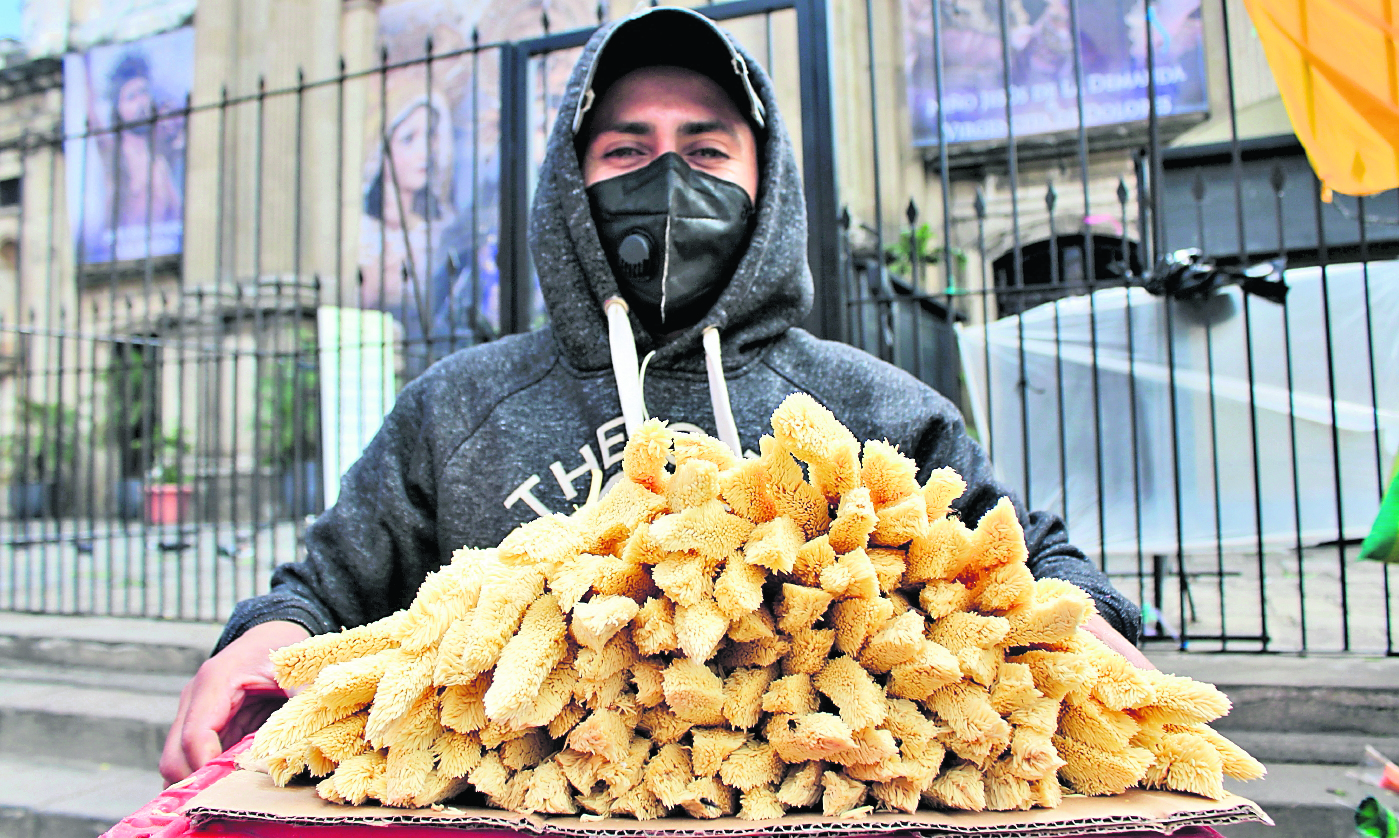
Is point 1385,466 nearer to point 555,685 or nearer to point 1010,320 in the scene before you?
point 1010,320

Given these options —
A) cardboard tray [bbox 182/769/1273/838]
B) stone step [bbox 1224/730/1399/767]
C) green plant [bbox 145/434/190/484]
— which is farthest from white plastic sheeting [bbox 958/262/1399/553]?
green plant [bbox 145/434/190/484]

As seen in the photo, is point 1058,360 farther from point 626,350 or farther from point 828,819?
point 828,819

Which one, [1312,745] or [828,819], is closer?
[828,819]

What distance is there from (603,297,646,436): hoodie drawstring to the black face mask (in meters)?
0.07

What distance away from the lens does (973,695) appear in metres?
0.65

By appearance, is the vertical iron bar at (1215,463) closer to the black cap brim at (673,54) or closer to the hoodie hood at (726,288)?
the hoodie hood at (726,288)

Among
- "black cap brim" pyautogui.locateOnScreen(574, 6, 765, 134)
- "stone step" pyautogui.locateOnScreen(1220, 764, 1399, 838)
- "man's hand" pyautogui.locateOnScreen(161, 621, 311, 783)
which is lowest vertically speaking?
"stone step" pyautogui.locateOnScreen(1220, 764, 1399, 838)

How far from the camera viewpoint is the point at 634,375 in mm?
1482

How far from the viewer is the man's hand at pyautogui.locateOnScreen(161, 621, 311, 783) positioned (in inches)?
42.3

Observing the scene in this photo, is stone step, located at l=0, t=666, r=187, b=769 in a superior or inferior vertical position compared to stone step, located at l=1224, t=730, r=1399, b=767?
inferior

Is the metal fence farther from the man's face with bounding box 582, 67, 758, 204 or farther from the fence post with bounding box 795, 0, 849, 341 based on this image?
the man's face with bounding box 582, 67, 758, 204

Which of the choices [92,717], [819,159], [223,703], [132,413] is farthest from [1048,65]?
[132,413]

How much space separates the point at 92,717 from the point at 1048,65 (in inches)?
520

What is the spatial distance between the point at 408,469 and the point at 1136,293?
150 inches
